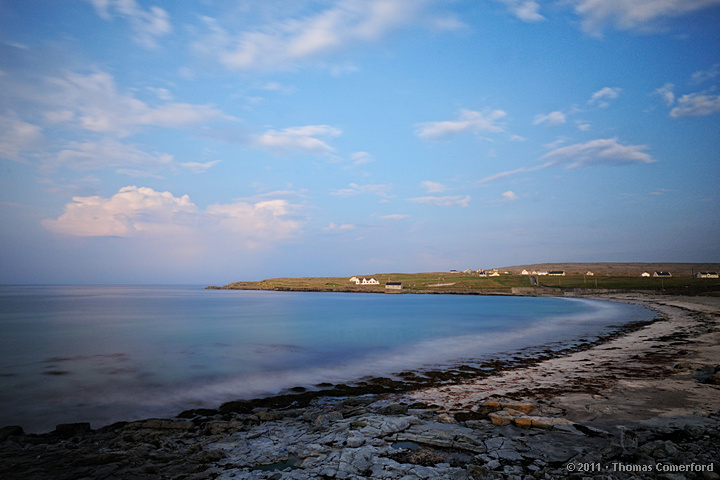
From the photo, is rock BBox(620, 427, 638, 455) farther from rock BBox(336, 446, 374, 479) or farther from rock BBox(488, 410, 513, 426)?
rock BBox(336, 446, 374, 479)

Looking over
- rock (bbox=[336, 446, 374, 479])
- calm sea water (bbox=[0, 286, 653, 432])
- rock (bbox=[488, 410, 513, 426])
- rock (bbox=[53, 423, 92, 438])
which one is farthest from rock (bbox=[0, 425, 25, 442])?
rock (bbox=[488, 410, 513, 426])

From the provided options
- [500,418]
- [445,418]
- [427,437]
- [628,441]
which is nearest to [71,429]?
[427,437]

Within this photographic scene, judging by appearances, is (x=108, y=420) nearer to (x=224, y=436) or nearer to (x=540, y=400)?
(x=224, y=436)

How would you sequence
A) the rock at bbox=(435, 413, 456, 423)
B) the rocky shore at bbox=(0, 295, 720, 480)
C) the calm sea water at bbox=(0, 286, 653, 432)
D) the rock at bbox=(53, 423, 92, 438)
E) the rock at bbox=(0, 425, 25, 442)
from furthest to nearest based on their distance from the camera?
the calm sea water at bbox=(0, 286, 653, 432)
the rock at bbox=(53, 423, 92, 438)
the rock at bbox=(0, 425, 25, 442)
the rock at bbox=(435, 413, 456, 423)
the rocky shore at bbox=(0, 295, 720, 480)

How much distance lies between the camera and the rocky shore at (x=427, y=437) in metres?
5.84

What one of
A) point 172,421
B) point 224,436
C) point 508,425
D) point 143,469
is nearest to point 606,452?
point 508,425

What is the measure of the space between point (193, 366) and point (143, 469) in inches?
476

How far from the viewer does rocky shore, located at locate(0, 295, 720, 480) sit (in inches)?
230

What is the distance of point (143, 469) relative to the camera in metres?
6.39

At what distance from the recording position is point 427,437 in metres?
7.19

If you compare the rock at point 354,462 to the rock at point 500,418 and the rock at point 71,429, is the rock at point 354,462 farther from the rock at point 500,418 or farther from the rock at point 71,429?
the rock at point 71,429

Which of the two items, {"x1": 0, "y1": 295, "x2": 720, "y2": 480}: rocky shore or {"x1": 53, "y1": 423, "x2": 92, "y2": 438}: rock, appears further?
{"x1": 53, "y1": 423, "x2": 92, "y2": 438}: rock

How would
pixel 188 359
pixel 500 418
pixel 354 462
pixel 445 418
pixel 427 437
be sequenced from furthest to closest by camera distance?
pixel 188 359 → pixel 445 418 → pixel 500 418 → pixel 427 437 → pixel 354 462

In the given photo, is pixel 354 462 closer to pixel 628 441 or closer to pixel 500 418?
pixel 500 418
